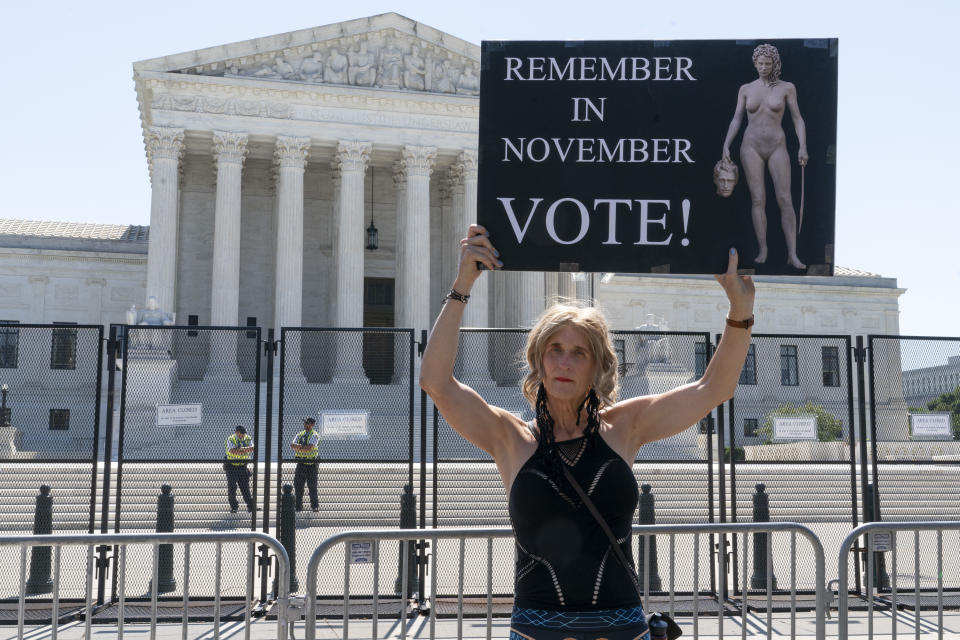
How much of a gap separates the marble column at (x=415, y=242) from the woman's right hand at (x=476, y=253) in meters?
40.3

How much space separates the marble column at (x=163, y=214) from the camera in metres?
42.4

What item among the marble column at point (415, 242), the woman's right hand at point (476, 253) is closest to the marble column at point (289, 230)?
the marble column at point (415, 242)

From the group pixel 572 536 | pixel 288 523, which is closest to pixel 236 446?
pixel 288 523

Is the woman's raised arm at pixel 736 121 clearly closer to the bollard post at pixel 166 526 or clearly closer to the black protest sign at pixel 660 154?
the black protest sign at pixel 660 154

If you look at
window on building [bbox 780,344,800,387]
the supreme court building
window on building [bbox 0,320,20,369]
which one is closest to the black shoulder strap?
window on building [bbox 0,320,20,369]

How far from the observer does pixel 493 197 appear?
432 cm

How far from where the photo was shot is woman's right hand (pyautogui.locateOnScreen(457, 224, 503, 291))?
392 centimetres

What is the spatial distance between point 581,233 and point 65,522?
1285 cm

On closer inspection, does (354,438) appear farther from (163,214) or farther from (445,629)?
(163,214)

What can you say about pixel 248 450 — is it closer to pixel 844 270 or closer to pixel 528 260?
pixel 528 260

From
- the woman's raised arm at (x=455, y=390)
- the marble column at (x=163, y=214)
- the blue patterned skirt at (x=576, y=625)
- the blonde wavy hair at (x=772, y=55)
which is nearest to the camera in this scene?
the blue patterned skirt at (x=576, y=625)

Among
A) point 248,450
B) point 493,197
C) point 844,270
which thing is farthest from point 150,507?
point 844,270

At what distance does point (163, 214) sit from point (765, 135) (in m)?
41.2

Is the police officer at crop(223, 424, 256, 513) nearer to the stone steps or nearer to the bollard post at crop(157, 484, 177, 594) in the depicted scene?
the stone steps
